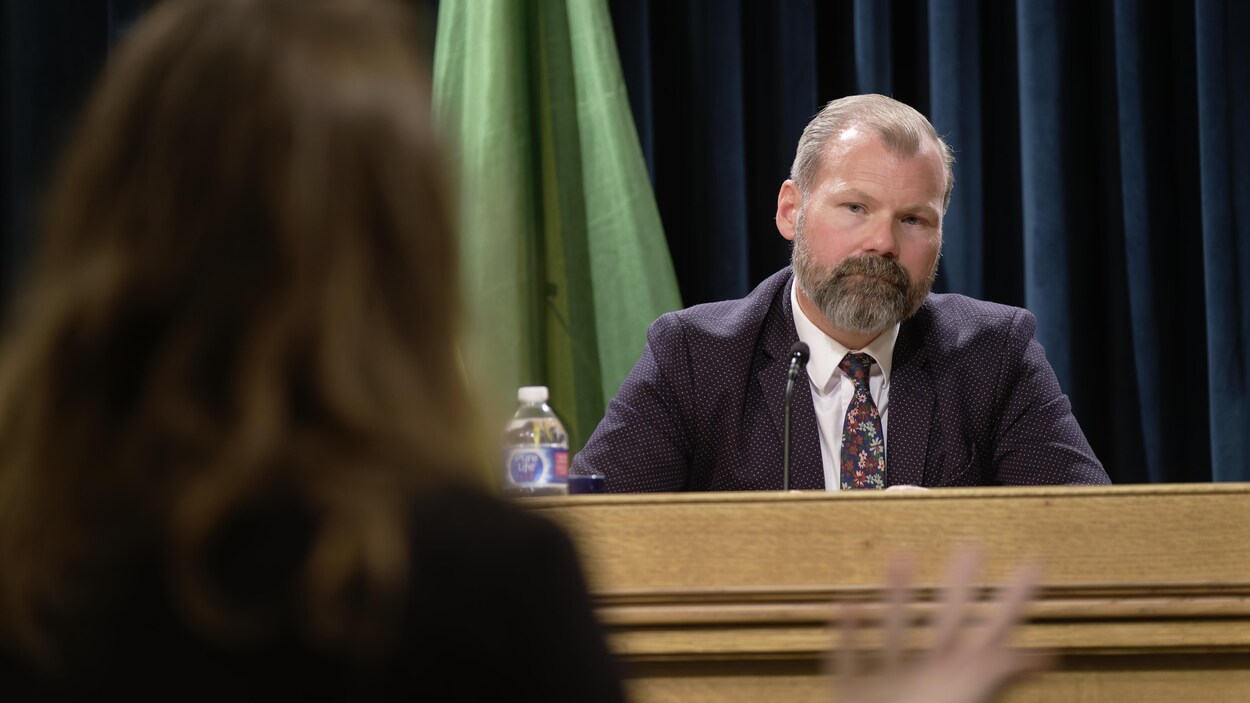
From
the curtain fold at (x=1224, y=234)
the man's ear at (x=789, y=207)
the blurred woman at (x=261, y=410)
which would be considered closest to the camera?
the blurred woman at (x=261, y=410)

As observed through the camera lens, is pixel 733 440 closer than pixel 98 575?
No

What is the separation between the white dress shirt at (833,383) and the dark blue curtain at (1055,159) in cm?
50

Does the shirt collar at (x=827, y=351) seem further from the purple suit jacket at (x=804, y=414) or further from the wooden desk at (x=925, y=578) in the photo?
the wooden desk at (x=925, y=578)

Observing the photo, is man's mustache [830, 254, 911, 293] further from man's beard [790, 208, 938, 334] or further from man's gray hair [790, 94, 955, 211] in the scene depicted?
man's gray hair [790, 94, 955, 211]

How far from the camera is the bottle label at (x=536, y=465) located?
1.91 meters

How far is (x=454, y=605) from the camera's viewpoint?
25.6 inches

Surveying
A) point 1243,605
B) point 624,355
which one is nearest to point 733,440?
point 624,355

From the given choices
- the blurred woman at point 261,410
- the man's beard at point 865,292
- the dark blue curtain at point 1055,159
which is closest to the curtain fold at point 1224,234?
the dark blue curtain at point 1055,159

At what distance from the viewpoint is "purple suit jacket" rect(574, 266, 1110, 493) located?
2.43 meters

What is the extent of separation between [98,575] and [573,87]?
8.20ft

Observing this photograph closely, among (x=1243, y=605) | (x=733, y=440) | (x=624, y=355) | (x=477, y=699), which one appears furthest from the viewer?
(x=624, y=355)

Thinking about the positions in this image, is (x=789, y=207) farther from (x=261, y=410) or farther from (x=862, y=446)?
(x=261, y=410)

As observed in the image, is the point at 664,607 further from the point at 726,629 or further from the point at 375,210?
the point at 375,210

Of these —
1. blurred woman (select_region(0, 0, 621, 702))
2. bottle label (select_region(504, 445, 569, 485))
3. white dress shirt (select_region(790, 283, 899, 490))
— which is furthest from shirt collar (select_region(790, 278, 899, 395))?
blurred woman (select_region(0, 0, 621, 702))
